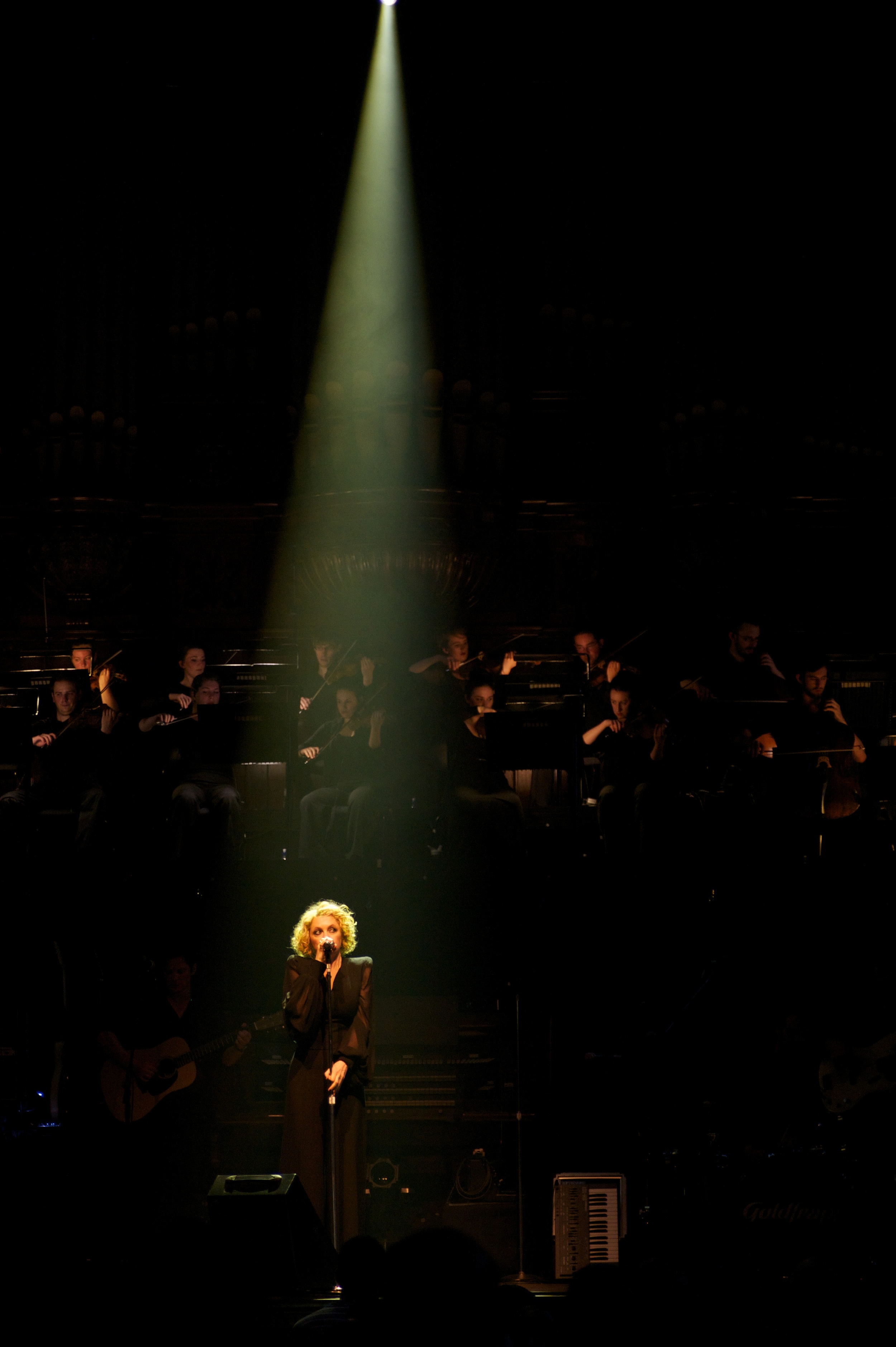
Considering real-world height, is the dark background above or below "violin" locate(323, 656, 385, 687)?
above

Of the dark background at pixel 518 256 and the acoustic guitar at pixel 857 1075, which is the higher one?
the dark background at pixel 518 256

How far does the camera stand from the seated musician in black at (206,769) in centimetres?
674

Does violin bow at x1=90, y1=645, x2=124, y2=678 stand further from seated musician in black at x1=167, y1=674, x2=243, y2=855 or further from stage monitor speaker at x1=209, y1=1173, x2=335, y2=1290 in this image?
stage monitor speaker at x1=209, y1=1173, x2=335, y2=1290

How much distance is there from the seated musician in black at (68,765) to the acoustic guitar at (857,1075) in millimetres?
3968

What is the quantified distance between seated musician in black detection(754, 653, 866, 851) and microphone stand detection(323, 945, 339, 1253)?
2661 millimetres

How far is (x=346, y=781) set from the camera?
23.3 feet

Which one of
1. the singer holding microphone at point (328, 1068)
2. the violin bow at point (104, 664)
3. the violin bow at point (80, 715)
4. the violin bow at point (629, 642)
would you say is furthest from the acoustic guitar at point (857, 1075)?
the violin bow at point (104, 664)

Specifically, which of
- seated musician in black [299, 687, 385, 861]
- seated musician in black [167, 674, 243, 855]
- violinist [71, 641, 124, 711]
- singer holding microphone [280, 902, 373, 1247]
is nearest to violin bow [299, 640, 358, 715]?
seated musician in black [299, 687, 385, 861]

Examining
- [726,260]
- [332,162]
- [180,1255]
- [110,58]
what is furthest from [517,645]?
[180,1255]

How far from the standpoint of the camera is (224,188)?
8320mm

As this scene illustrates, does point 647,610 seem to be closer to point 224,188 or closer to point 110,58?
point 224,188

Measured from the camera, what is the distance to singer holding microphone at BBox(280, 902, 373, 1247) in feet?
18.5

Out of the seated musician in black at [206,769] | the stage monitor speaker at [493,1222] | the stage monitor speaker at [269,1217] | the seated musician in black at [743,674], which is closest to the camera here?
the stage monitor speaker at [269,1217]

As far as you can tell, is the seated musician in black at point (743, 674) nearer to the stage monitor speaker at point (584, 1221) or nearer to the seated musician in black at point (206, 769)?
the seated musician in black at point (206, 769)
